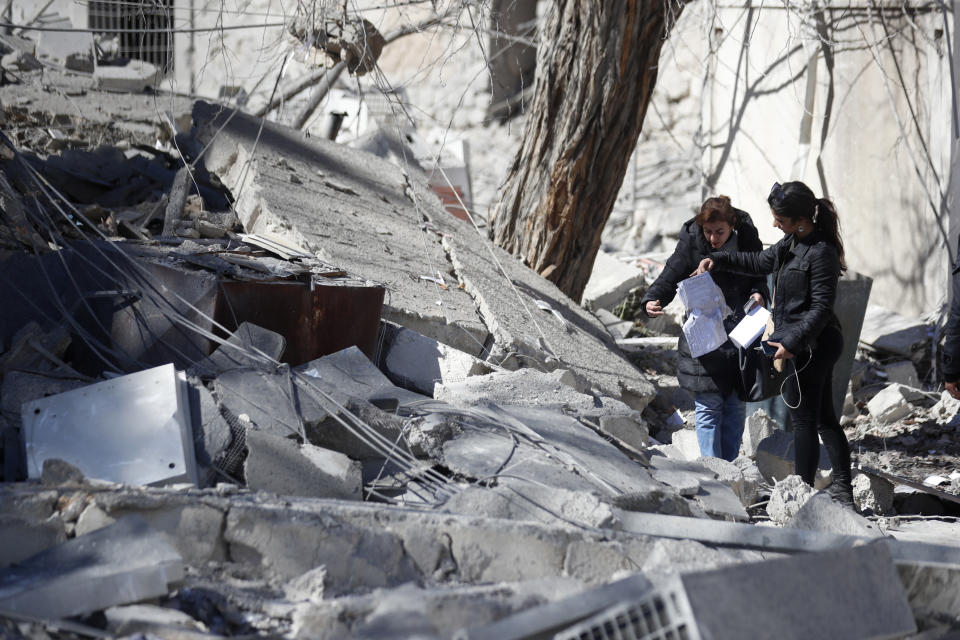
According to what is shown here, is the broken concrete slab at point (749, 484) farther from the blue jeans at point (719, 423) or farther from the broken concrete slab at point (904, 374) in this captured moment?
the broken concrete slab at point (904, 374)

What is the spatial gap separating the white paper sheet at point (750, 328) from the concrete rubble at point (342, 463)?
0.60 meters

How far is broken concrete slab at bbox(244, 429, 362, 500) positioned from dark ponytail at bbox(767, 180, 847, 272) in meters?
2.20

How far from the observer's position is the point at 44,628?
225 cm

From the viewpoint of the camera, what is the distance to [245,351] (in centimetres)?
379

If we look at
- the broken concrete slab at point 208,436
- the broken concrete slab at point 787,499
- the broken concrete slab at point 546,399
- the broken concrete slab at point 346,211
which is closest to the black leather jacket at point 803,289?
the broken concrete slab at point 787,499

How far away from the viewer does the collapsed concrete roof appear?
496 centimetres

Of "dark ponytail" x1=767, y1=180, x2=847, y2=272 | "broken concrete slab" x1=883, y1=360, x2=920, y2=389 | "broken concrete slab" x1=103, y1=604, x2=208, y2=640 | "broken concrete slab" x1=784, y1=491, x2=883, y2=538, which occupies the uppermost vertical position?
"dark ponytail" x1=767, y1=180, x2=847, y2=272

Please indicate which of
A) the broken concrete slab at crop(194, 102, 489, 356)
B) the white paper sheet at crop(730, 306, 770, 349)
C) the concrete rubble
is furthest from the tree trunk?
the white paper sheet at crop(730, 306, 770, 349)

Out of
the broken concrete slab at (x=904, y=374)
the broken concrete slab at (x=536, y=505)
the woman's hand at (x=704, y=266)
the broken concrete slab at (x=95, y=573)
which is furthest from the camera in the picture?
the broken concrete slab at (x=904, y=374)

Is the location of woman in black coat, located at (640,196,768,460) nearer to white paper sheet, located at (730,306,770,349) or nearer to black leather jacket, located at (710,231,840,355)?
white paper sheet, located at (730,306,770,349)

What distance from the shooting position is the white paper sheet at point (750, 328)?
4473mm

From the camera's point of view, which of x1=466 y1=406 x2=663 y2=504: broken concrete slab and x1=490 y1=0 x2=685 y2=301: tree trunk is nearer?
x1=466 y1=406 x2=663 y2=504: broken concrete slab

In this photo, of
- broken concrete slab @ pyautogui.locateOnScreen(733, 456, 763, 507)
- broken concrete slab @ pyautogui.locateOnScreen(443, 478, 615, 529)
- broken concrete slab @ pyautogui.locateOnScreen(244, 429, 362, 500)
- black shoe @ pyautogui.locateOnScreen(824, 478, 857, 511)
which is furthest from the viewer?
black shoe @ pyautogui.locateOnScreen(824, 478, 857, 511)

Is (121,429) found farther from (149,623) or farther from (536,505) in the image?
(536,505)
